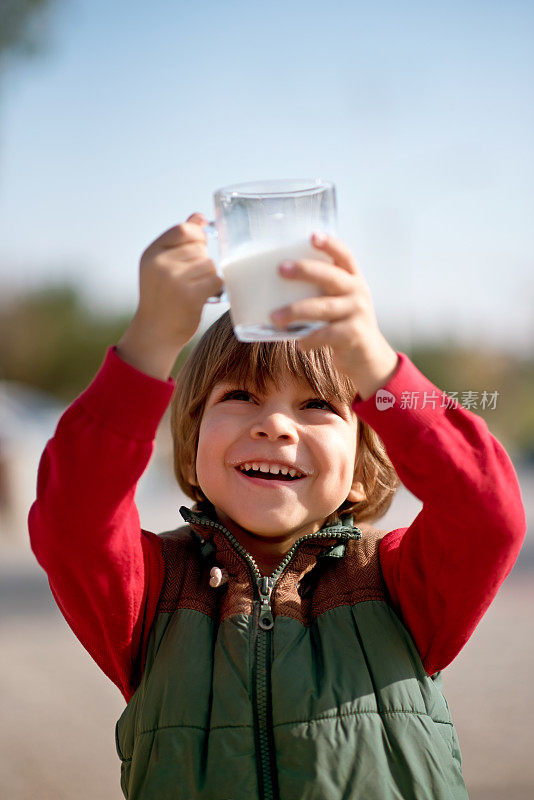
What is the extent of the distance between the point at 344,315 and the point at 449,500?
0.43 m

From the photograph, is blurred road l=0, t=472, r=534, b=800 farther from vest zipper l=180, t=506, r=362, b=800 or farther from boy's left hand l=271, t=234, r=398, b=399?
boy's left hand l=271, t=234, r=398, b=399

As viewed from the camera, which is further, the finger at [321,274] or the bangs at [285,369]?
the bangs at [285,369]

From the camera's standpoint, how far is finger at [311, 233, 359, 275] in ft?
4.80

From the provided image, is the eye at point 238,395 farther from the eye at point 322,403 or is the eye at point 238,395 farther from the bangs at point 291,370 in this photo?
the eye at point 322,403

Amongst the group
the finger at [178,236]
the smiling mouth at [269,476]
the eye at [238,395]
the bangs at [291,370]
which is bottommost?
the smiling mouth at [269,476]

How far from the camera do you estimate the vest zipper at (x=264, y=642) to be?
1718 millimetres

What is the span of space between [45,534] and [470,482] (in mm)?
791

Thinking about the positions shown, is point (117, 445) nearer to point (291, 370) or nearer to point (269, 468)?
point (269, 468)

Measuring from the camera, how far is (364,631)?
184cm

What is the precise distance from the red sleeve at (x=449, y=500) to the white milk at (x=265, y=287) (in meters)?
0.25

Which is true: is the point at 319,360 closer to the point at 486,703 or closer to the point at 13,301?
the point at 486,703

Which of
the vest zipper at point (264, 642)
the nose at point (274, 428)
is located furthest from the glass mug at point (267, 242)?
the vest zipper at point (264, 642)

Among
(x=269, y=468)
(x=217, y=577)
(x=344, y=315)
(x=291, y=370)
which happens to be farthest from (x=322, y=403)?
(x=344, y=315)

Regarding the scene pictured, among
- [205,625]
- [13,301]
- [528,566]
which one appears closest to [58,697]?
[205,625]
